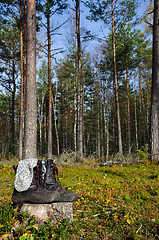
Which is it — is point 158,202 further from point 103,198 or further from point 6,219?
point 6,219

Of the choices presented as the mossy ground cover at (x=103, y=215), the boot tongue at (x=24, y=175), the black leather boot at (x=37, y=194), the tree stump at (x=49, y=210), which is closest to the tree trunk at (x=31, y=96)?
the mossy ground cover at (x=103, y=215)

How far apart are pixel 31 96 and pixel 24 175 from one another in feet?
11.0

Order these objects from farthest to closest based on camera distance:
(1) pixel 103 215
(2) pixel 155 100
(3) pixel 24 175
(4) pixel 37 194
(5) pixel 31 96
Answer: (2) pixel 155 100, (5) pixel 31 96, (1) pixel 103 215, (3) pixel 24 175, (4) pixel 37 194

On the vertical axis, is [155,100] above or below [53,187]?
above

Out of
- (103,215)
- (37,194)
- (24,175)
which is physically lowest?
(103,215)

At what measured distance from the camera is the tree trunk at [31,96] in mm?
5473

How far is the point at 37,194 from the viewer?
256 centimetres

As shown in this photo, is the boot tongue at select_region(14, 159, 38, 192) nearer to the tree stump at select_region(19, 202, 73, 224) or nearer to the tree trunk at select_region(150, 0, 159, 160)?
the tree stump at select_region(19, 202, 73, 224)

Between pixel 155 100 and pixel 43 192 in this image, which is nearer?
pixel 43 192

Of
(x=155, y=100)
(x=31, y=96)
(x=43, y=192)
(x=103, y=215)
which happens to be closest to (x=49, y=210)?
(x=43, y=192)

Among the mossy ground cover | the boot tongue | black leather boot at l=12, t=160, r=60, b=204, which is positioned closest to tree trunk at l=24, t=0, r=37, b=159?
the mossy ground cover

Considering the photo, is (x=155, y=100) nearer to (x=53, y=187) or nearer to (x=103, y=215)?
(x=103, y=215)

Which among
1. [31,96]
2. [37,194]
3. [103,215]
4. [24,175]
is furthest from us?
[31,96]

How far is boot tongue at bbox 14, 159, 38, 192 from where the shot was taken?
8.85ft
